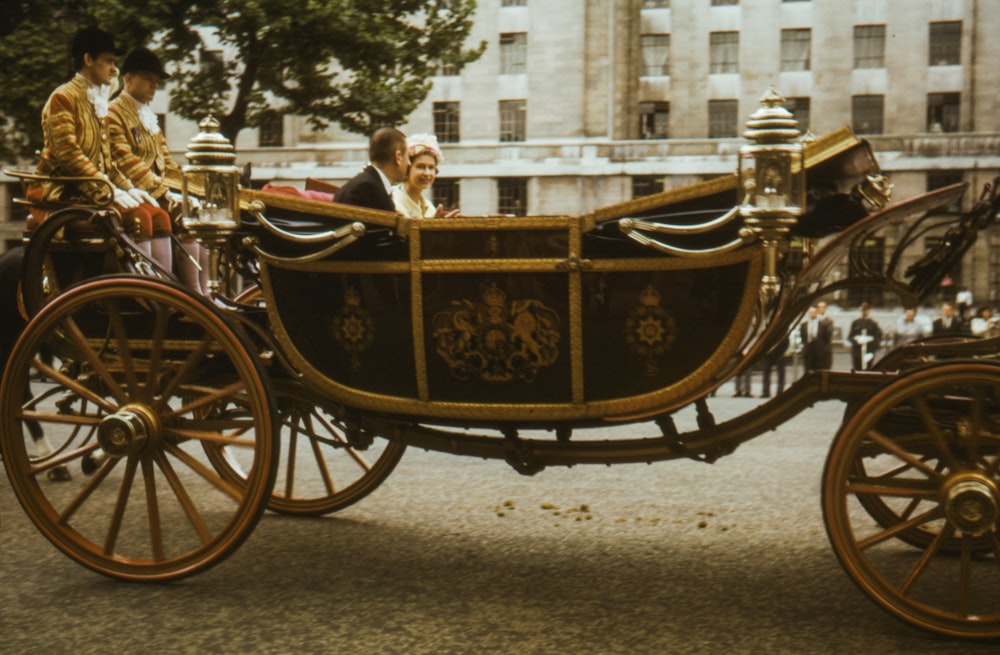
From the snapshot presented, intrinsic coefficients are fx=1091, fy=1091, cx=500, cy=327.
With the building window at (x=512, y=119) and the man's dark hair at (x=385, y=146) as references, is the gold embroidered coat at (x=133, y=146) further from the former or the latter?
the building window at (x=512, y=119)

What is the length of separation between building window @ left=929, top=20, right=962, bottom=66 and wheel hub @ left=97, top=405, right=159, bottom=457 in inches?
1331

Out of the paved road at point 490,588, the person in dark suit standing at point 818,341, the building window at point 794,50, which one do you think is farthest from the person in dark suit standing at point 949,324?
the building window at point 794,50

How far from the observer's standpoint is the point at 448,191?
34.1 meters

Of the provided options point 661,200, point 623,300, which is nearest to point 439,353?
point 623,300

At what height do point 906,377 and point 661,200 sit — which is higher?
point 661,200

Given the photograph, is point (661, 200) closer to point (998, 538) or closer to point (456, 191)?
point (998, 538)

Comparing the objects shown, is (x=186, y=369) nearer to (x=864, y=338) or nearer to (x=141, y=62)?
(x=141, y=62)

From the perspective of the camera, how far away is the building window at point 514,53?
33.5 meters

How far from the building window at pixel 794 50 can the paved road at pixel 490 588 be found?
101ft

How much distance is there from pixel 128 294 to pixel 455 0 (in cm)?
1546

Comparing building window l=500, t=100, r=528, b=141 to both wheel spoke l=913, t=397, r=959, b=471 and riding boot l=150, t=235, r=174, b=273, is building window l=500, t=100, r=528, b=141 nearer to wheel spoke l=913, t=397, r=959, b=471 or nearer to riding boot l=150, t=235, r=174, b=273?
riding boot l=150, t=235, r=174, b=273

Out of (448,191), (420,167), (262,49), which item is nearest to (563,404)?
(420,167)

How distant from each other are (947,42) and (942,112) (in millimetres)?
2086

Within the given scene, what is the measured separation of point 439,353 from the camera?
12.3 feet
